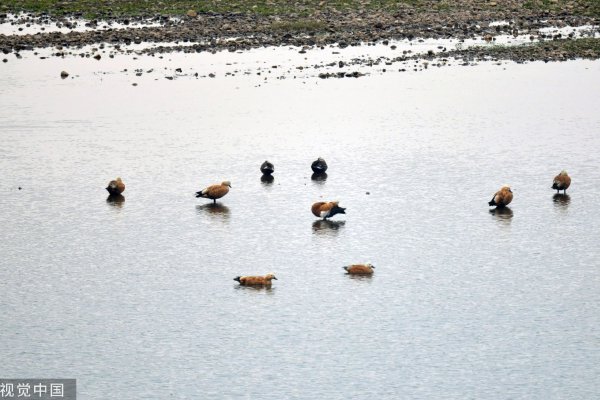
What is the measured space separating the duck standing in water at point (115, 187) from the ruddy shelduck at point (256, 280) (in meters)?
7.90

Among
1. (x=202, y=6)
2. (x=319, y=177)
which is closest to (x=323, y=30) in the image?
(x=202, y=6)

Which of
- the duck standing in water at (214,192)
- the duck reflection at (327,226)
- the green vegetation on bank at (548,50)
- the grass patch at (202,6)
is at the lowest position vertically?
the duck reflection at (327,226)

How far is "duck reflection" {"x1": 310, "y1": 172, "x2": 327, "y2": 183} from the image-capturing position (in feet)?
95.9

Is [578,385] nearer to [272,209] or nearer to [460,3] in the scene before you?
[272,209]

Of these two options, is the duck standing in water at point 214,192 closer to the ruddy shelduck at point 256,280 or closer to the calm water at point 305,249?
the calm water at point 305,249

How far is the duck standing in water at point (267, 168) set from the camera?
96.8ft

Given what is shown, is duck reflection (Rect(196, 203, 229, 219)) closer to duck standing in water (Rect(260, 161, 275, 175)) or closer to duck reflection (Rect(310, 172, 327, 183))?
duck standing in water (Rect(260, 161, 275, 175))

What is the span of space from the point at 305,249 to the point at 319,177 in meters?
6.26

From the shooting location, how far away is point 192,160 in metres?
32.3

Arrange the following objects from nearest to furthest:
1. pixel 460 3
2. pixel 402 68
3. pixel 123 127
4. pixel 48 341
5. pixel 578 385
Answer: pixel 578 385
pixel 48 341
pixel 123 127
pixel 402 68
pixel 460 3

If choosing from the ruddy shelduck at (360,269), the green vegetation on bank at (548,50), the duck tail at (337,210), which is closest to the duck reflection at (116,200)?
the duck tail at (337,210)

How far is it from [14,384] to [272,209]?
10819 mm

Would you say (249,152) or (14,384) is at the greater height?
(249,152)

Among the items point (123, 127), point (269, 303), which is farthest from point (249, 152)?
point (269, 303)
